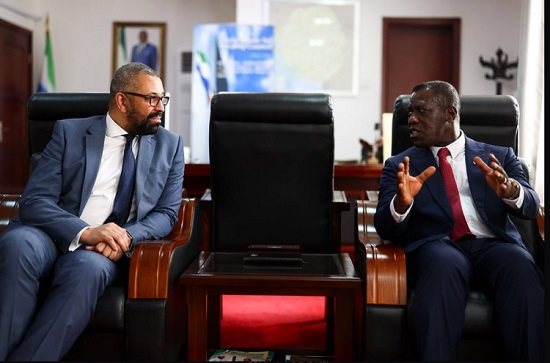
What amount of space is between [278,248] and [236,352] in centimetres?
42

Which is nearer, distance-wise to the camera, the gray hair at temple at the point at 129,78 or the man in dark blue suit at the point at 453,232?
the man in dark blue suit at the point at 453,232

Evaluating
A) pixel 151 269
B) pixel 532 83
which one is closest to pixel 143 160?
pixel 151 269

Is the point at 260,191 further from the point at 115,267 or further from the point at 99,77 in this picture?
the point at 99,77

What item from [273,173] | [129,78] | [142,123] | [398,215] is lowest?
[398,215]

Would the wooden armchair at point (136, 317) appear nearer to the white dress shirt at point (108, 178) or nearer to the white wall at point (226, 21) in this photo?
the white dress shirt at point (108, 178)

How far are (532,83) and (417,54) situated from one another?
357 centimetres

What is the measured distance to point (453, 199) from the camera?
233 centimetres

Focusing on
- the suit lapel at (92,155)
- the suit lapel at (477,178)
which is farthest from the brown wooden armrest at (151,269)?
the suit lapel at (477,178)

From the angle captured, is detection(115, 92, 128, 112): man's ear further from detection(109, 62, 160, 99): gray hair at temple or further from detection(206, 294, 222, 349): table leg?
detection(206, 294, 222, 349): table leg

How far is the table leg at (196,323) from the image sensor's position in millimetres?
2117

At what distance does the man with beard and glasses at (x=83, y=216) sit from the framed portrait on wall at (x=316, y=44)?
16.0ft

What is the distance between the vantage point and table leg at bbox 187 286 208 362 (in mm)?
2117

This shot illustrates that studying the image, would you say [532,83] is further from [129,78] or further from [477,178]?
[129,78]

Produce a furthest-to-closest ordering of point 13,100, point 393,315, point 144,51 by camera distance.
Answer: point 144,51 < point 13,100 < point 393,315
